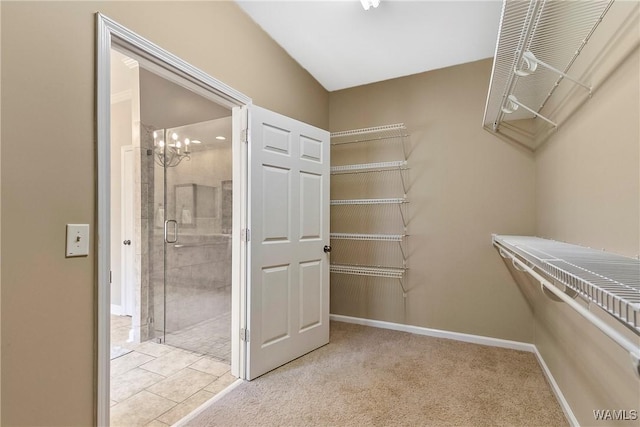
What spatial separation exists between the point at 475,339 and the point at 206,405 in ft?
7.85

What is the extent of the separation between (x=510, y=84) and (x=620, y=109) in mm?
796

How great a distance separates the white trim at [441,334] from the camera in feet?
8.88

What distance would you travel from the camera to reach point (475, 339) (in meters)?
2.86

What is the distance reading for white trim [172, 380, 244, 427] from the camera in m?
1.76

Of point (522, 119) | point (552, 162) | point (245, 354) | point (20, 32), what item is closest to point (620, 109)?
point (552, 162)

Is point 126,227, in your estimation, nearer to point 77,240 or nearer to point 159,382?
point 159,382

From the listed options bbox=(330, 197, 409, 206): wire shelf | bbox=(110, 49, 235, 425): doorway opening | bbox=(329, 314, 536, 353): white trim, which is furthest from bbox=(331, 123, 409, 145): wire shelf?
bbox=(329, 314, 536, 353): white trim

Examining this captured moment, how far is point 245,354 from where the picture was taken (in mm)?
2203

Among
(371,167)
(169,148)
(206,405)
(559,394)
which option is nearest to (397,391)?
(559,394)

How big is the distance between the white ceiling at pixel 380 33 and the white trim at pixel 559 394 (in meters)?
2.57

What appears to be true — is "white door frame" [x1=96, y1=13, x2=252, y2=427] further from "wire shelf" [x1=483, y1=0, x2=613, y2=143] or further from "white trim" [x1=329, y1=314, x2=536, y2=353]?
"white trim" [x1=329, y1=314, x2=536, y2=353]

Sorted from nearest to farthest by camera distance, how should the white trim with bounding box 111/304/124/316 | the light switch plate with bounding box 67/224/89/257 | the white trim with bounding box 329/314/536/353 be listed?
the light switch plate with bounding box 67/224/89/257 → the white trim with bounding box 329/314/536/353 → the white trim with bounding box 111/304/124/316

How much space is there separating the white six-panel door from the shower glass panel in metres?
0.92

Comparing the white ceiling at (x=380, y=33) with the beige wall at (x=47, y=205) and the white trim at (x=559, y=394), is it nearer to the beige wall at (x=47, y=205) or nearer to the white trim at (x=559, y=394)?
the beige wall at (x=47, y=205)
